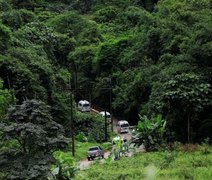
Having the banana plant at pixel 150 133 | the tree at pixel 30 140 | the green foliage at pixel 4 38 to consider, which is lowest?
the banana plant at pixel 150 133

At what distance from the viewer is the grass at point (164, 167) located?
14.2 metres

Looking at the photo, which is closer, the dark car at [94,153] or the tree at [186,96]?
the tree at [186,96]

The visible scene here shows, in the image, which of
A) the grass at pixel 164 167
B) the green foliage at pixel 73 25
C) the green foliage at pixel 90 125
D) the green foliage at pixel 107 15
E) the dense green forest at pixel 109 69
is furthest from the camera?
the green foliage at pixel 107 15

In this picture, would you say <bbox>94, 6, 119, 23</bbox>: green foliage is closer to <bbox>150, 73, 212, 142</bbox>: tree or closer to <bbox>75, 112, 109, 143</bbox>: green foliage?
<bbox>75, 112, 109, 143</bbox>: green foliage

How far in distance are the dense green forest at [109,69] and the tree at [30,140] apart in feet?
0.10

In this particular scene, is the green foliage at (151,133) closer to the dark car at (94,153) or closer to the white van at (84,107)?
the dark car at (94,153)

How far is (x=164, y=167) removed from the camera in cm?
1605

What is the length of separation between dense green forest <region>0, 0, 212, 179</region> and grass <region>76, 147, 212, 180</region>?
3.10 metres

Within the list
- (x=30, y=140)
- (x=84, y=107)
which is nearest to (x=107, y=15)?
(x=84, y=107)

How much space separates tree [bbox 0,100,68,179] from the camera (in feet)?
39.7

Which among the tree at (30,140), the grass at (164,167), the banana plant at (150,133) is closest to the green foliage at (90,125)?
the banana plant at (150,133)

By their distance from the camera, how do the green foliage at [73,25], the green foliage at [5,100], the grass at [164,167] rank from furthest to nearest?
the green foliage at [73,25] < the green foliage at [5,100] < the grass at [164,167]

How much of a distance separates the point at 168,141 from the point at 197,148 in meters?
4.24

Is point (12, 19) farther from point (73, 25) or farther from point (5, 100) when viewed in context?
point (5, 100)
